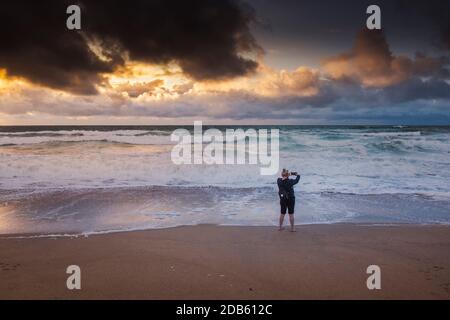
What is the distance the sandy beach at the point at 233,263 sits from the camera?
4.97m

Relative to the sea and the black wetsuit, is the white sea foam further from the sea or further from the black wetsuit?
the black wetsuit

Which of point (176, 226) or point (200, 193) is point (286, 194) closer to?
point (176, 226)

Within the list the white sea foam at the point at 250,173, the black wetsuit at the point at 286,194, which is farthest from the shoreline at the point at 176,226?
the white sea foam at the point at 250,173

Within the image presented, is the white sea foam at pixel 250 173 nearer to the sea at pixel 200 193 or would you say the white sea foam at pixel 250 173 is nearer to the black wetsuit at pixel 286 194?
the sea at pixel 200 193

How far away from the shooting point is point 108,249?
674 cm

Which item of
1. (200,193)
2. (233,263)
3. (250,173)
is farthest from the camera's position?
(250,173)

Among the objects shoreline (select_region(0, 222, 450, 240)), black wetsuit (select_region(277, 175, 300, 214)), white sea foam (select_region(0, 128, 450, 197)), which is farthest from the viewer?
white sea foam (select_region(0, 128, 450, 197))

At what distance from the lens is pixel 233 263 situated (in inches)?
239

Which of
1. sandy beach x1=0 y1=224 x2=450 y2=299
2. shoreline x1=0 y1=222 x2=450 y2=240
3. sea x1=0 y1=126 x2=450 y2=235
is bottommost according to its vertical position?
sandy beach x1=0 y1=224 x2=450 y2=299

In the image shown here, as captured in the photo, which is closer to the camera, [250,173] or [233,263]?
[233,263]

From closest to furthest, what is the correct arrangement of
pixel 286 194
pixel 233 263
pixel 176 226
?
pixel 233 263 < pixel 286 194 < pixel 176 226

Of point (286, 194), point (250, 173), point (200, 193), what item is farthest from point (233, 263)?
point (250, 173)

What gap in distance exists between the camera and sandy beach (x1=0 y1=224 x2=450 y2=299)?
4.97m

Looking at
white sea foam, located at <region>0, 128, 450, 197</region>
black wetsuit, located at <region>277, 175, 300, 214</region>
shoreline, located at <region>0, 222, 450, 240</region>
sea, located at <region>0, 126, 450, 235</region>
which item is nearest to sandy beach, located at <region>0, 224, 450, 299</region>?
shoreline, located at <region>0, 222, 450, 240</region>
